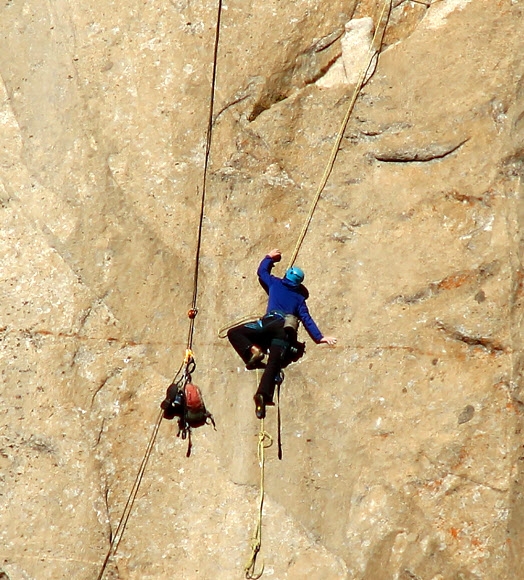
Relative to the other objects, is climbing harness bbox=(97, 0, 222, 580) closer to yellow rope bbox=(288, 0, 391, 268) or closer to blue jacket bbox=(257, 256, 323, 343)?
blue jacket bbox=(257, 256, 323, 343)

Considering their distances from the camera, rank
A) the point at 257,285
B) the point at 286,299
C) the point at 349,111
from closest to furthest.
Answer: the point at 286,299, the point at 257,285, the point at 349,111

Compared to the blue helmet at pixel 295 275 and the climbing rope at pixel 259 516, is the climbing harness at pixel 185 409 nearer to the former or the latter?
the climbing rope at pixel 259 516

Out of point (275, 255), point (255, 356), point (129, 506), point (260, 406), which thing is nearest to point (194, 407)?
point (260, 406)

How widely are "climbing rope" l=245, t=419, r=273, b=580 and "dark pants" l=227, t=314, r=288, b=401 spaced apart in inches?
13.1

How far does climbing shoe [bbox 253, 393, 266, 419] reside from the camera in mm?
7897

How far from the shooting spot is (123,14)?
8828 millimetres

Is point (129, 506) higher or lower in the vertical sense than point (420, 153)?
lower

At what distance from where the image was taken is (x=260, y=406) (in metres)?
7.91

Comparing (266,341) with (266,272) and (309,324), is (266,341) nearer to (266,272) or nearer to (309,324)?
(309,324)

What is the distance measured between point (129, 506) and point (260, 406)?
139 cm

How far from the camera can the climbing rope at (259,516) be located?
7727mm

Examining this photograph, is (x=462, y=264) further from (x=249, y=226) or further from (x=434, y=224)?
(x=249, y=226)

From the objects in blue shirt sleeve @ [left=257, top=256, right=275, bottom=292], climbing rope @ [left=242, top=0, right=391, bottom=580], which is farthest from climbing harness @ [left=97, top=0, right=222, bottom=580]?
blue shirt sleeve @ [left=257, top=256, right=275, bottom=292]

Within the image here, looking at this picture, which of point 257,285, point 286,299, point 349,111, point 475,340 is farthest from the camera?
point 349,111
